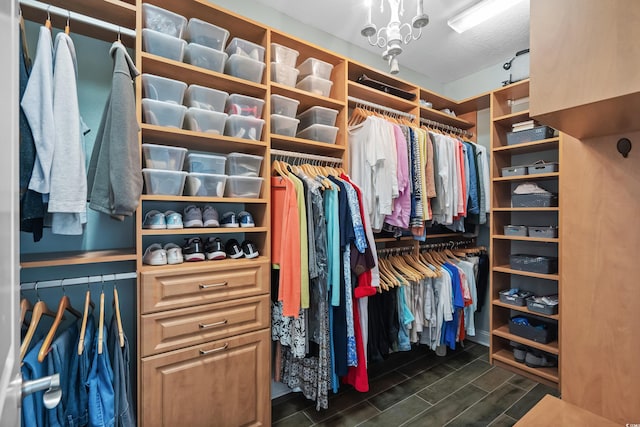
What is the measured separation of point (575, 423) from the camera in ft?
2.85

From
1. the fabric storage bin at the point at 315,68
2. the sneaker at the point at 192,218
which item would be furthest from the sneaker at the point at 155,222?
the fabric storage bin at the point at 315,68

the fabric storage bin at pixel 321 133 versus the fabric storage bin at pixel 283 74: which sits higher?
the fabric storage bin at pixel 283 74

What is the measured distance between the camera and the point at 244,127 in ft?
5.65

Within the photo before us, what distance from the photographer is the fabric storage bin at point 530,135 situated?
96.6 inches

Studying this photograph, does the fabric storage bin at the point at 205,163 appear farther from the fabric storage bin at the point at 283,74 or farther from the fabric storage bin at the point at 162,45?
the fabric storage bin at the point at 283,74

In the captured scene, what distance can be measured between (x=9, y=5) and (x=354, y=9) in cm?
215

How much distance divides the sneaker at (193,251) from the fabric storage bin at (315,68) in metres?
1.34

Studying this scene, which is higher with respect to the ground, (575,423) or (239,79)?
(239,79)

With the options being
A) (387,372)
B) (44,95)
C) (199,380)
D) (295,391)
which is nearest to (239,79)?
(44,95)

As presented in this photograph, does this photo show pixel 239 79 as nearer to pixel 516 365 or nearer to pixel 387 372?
pixel 387 372

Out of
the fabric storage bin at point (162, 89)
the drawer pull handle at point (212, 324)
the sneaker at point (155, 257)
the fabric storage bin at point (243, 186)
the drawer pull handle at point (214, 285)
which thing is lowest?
the drawer pull handle at point (212, 324)

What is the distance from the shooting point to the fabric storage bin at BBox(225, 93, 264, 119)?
1.71 metres

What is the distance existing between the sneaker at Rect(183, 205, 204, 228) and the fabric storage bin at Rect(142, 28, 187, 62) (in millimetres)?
792

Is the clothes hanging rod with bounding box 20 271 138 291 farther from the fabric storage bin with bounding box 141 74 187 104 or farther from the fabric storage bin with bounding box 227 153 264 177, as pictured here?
the fabric storage bin with bounding box 141 74 187 104
